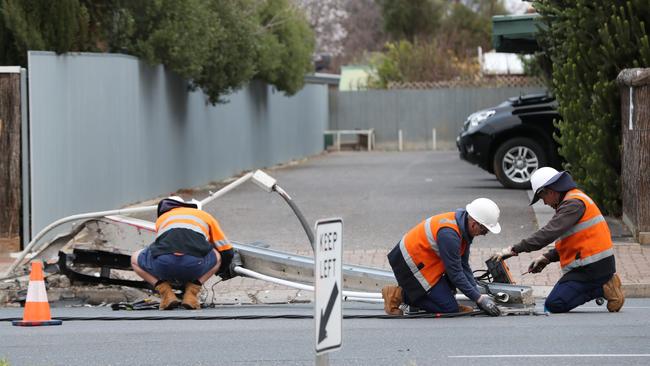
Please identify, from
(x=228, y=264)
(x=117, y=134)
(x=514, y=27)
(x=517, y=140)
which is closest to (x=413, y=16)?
(x=514, y=27)

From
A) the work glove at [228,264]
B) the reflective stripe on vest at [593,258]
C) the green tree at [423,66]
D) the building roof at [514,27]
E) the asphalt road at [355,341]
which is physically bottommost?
the asphalt road at [355,341]

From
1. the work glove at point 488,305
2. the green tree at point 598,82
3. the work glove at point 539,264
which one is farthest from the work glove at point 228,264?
the green tree at point 598,82

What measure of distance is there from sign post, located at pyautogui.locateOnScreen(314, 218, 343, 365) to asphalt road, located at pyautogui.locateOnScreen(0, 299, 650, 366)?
5.61 feet

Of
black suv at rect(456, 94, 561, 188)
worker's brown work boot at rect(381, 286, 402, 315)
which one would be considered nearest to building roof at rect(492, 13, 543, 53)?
black suv at rect(456, 94, 561, 188)

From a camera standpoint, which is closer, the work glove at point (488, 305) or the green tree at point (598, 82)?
the work glove at point (488, 305)

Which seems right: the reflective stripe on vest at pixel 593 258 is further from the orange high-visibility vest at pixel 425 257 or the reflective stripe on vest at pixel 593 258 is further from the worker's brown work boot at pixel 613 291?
the orange high-visibility vest at pixel 425 257

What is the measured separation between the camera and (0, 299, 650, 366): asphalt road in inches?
347

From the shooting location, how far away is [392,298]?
36.5 ft

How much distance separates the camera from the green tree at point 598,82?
1658 centimetres

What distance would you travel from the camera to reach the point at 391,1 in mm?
58094

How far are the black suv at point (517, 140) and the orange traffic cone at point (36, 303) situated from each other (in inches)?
501

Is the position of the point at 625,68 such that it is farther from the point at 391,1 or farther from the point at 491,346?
the point at 391,1

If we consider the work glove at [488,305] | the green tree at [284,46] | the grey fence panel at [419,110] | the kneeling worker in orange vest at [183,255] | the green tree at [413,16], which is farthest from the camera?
the green tree at [413,16]

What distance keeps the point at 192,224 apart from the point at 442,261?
2.48 m
